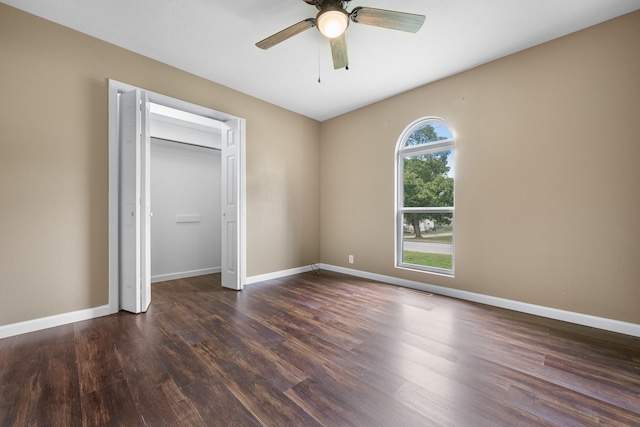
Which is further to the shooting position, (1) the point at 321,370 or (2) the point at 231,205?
(2) the point at 231,205

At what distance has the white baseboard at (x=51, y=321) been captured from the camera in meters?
2.22

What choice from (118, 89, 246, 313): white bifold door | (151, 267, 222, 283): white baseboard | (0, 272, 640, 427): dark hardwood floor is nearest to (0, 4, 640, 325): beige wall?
(118, 89, 246, 313): white bifold door

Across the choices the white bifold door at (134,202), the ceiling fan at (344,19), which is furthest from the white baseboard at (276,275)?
the ceiling fan at (344,19)

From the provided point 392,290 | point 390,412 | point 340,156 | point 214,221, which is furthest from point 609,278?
point 214,221

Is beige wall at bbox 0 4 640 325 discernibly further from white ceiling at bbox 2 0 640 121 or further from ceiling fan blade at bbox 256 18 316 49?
ceiling fan blade at bbox 256 18 316 49

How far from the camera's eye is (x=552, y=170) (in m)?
2.67

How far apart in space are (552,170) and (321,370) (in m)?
3.00

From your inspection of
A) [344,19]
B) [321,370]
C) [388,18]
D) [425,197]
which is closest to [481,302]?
[425,197]

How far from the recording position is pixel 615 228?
93.1 inches

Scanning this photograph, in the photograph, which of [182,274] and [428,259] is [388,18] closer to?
[428,259]

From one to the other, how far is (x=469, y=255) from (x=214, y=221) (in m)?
4.25

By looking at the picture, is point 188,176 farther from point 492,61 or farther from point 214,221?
point 492,61

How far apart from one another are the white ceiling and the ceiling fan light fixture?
0.39 m

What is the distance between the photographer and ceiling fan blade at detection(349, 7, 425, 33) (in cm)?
192
